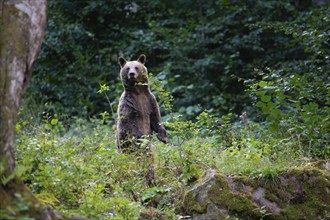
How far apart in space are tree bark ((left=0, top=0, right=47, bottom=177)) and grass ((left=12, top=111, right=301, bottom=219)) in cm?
92

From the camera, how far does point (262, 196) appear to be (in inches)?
252

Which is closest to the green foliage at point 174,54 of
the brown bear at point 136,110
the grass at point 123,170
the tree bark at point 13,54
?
the brown bear at point 136,110

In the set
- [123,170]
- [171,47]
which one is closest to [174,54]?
[171,47]

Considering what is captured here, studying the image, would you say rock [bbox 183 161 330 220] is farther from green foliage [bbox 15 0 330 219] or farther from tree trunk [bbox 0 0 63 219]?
green foliage [bbox 15 0 330 219]

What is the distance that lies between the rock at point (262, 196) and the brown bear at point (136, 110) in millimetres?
1960

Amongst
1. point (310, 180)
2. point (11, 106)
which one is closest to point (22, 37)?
point (11, 106)

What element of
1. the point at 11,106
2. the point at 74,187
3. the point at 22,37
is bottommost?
the point at 74,187

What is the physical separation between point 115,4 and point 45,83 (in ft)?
9.22

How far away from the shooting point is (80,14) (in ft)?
56.6

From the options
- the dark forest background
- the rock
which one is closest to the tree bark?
the rock

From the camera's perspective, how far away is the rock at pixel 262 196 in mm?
6199

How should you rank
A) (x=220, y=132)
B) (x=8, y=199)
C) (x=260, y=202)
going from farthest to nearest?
(x=220, y=132) → (x=260, y=202) → (x=8, y=199)

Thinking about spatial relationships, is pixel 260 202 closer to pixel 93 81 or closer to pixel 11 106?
pixel 11 106

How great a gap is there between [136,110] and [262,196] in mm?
2573
